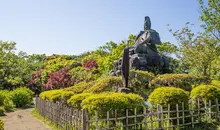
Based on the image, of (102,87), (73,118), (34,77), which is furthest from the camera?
(34,77)

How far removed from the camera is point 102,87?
14680 mm

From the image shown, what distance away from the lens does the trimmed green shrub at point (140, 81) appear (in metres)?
15.0

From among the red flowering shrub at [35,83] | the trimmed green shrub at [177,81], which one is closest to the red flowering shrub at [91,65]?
the red flowering shrub at [35,83]

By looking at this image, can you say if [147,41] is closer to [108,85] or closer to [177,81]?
[177,81]

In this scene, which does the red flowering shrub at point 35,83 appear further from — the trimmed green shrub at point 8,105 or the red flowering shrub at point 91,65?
the trimmed green shrub at point 8,105

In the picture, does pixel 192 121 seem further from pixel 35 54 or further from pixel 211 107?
pixel 35 54

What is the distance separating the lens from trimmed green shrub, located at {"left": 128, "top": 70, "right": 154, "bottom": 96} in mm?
14953

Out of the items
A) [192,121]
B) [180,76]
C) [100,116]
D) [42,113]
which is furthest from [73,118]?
[180,76]

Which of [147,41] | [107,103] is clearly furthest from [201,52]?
[107,103]

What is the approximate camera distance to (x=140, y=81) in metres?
15.1

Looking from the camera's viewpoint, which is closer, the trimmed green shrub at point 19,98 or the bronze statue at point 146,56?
the bronze statue at point 146,56

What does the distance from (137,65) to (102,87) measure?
12.0 ft

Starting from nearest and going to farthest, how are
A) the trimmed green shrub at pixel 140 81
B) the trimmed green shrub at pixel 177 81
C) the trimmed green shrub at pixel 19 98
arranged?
the trimmed green shrub at pixel 177 81
the trimmed green shrub at pixel 140 81
the trimmed green shrub at pixel 19 98

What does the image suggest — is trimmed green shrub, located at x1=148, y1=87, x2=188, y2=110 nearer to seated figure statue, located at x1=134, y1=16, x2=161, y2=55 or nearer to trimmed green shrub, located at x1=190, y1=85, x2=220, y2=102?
trimmed green shrub, located at x1=190, y1=85, x2=220, y2=102
